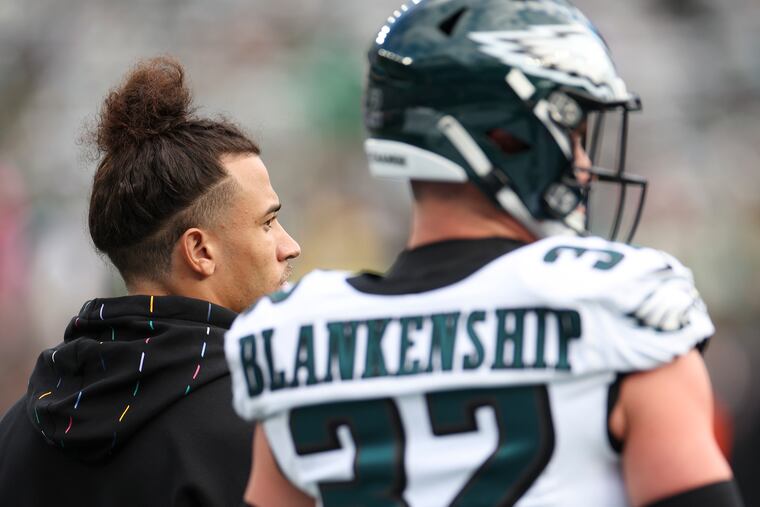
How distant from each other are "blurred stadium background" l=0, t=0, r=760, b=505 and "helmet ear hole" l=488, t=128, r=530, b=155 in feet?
20.5

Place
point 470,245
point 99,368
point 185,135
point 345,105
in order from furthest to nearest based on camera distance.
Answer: point 345,105 < point 185,135 < point 99,368 < point 470,245

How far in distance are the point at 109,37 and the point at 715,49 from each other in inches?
173

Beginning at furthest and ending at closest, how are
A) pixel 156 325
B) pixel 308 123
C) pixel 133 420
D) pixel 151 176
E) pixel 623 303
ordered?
pixel 308 123 → pixel 151 176 → pixel 156 325 → pixel 133 420 → pixel 623 303

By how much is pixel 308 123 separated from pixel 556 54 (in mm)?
7049

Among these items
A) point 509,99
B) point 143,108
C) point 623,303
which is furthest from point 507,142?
point 143,108

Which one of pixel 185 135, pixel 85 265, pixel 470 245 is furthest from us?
pixel 85 265

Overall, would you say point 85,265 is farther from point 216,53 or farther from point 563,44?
point 563,44

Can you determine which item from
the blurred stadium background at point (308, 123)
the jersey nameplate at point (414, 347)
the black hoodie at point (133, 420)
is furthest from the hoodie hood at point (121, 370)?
the blurred stadium background at point (308, 123)

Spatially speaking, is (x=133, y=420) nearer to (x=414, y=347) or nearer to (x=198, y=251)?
(x=198, y=251)

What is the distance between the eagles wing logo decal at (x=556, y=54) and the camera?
155cm

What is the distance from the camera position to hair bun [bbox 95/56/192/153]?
2512mm

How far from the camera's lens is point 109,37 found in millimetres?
8805

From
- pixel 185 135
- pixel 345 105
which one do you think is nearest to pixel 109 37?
pixel 345 105

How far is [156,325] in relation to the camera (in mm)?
2324
